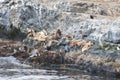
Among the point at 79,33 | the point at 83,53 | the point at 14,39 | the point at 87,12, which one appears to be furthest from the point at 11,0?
the point at 83,53

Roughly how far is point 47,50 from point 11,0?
744 cm

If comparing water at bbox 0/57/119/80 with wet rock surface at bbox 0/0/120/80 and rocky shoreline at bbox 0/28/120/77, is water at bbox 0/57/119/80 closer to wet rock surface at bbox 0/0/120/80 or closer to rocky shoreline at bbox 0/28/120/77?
wet rock surface at bbox 0/0/120/80

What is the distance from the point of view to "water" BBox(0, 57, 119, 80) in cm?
1642

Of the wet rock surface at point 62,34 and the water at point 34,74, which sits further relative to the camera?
the wet rock surface at point 62,34

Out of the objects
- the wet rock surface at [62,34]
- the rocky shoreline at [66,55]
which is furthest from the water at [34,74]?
the rocky shoreline at [66,55]

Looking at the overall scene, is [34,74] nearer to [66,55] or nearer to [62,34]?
[66,55]

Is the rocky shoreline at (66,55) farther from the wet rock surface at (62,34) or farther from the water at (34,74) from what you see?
the water at (34,74)

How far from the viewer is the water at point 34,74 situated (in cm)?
1642

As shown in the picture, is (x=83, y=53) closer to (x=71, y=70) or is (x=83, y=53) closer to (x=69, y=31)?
(x=71, y=70)

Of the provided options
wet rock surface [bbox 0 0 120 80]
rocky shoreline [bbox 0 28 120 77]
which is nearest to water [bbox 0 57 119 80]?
wet rock surface [bbox 0 0 120 80]

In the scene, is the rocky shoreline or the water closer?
the water

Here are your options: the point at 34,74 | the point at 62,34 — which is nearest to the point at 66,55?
the point at 34,74

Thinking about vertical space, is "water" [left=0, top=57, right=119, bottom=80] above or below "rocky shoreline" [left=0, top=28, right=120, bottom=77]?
below

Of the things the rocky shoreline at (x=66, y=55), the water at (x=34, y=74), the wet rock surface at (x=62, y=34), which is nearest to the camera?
the water at (x=34, y=74)
